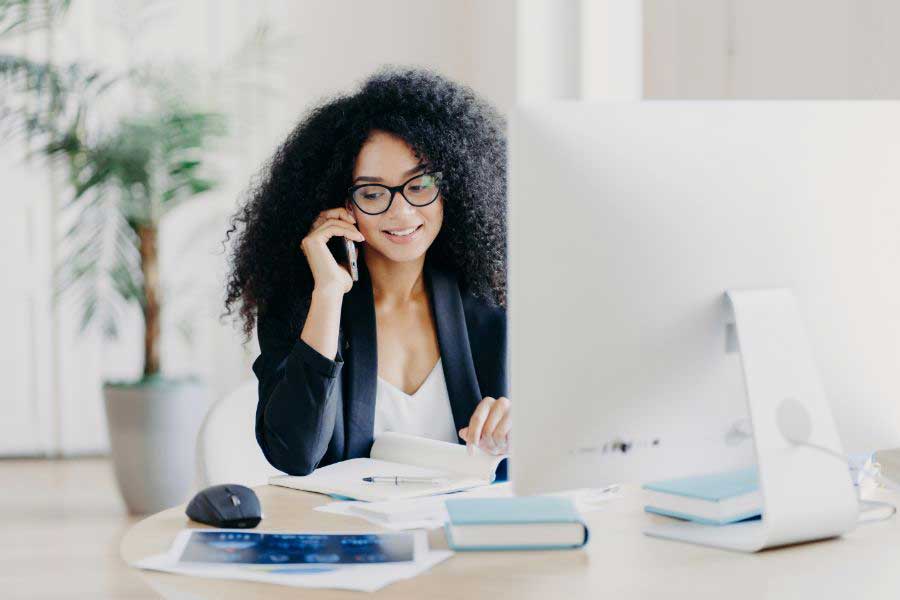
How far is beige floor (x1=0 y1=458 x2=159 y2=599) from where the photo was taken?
302cm

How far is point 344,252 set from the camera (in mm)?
1950

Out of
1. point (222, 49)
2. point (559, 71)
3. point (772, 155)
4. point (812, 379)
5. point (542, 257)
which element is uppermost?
point (222, 49)

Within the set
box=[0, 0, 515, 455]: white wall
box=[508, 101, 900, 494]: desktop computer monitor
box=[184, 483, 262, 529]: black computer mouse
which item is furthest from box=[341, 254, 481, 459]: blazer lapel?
box=[0, 0, 515, 455]: white wall

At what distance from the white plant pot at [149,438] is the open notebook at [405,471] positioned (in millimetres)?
2407

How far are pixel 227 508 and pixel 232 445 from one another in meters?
0.45

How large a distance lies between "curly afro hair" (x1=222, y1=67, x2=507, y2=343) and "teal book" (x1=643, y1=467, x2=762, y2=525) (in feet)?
2.47

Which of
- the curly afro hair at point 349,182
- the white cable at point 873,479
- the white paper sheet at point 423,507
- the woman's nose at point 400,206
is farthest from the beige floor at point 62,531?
the white cable at point 873,479

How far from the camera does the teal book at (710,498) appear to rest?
124 centimetres

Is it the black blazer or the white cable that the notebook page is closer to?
the black blazer

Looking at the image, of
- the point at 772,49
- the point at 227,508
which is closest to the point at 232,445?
the point at 227,508

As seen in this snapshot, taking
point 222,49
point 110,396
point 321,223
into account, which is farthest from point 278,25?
point 321,223

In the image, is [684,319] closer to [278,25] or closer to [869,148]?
[869,148]

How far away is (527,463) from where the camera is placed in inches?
42.4

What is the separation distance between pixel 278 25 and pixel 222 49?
272 millimetres
